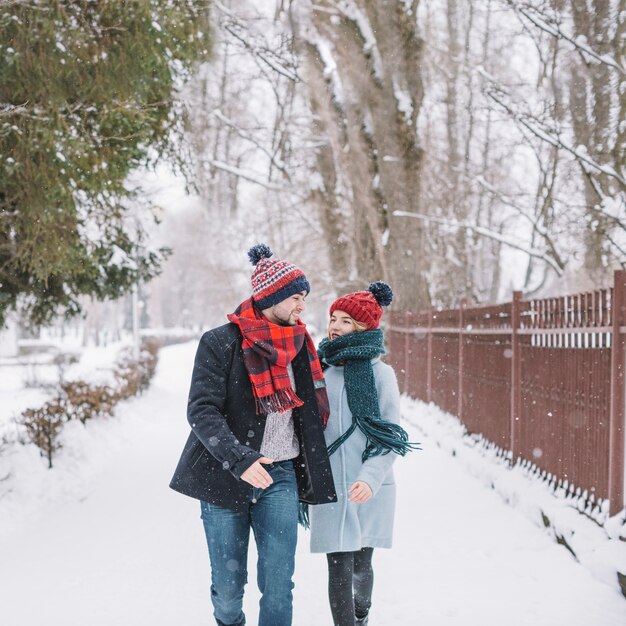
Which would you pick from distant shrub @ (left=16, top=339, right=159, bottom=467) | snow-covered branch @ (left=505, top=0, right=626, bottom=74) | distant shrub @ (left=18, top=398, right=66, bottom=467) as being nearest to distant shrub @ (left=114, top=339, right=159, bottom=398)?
distant shrub @ (left=16, top=339, right=159, bottom=467)

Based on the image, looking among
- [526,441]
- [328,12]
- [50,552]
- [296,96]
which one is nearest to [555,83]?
[328,12]

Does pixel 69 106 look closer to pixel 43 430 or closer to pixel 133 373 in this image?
pixel 43 430

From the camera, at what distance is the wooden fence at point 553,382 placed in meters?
4.50

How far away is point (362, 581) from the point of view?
129 inches

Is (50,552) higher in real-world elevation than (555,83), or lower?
lower

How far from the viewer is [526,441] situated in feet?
20.7

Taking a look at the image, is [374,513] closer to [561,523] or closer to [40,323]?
[561,523]

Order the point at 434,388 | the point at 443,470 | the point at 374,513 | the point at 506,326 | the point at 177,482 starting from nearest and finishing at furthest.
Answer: the point at 177,482 < the point at 374,513 < the point at 506,326 < the point at 443,470 < the point at 434,388

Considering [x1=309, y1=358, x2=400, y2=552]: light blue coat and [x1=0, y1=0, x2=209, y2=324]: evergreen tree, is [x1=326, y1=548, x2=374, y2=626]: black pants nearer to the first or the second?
[x1=309, y1=358, x2=400, y2=552]: light blue coat

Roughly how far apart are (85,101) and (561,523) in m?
4.85

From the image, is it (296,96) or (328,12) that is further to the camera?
(296,96)

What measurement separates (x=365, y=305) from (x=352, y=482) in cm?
79

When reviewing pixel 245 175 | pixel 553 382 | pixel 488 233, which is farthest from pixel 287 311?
pixel 245 175

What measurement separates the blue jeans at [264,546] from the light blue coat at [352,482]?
33 centimetres
